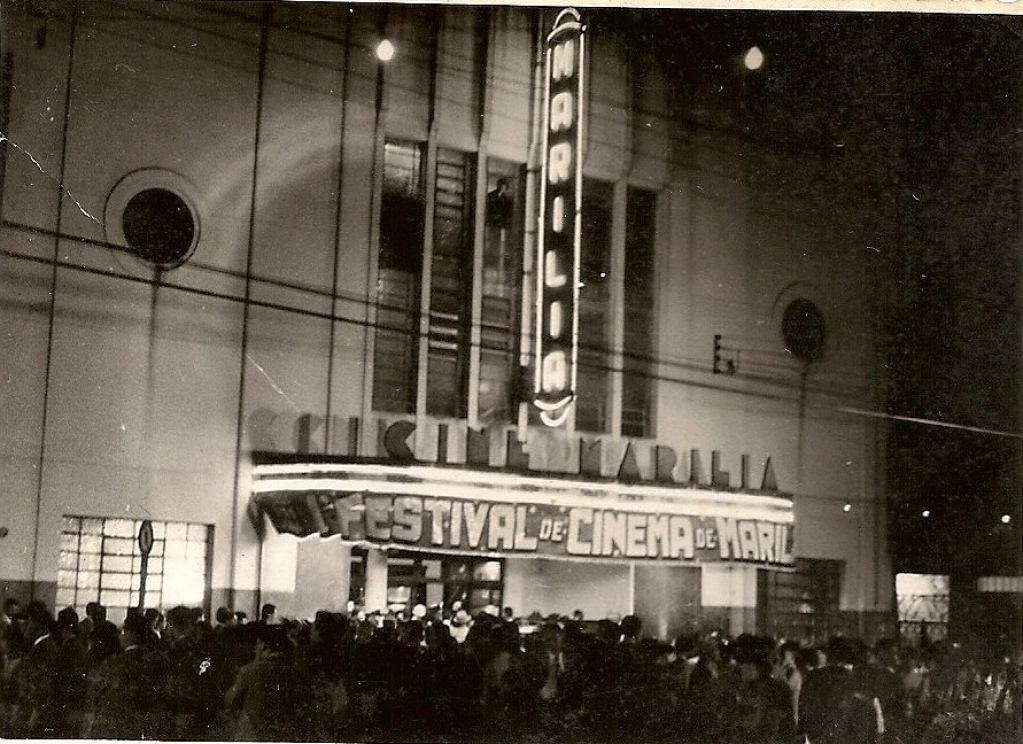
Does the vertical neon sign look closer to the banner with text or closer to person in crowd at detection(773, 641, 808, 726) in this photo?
the banner with text

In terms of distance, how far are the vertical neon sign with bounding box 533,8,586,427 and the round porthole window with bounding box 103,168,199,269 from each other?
4.67 metres

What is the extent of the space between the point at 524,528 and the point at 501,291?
3694 millimetres

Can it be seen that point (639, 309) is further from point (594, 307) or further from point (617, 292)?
point (594, 307)

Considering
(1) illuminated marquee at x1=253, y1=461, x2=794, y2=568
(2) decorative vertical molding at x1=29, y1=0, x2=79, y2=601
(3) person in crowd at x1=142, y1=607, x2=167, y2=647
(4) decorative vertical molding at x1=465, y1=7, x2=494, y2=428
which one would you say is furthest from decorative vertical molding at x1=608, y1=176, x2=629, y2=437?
(2) decorative vertical molding at x1=29, y1=0, x2=79, y2=601

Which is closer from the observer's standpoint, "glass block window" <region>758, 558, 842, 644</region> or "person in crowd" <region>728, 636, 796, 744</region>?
"person in crowd" <region>728, 636, 796, 744</region>

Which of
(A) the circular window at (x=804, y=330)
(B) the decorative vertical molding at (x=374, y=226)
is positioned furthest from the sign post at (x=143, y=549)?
(A) the circular window at (x=804, y=330)

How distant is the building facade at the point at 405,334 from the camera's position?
43.6 feet

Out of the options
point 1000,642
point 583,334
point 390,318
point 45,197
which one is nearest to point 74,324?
point 45,197

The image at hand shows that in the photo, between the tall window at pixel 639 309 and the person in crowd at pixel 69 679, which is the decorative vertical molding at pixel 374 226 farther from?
the person in crowd at pixel 69 679

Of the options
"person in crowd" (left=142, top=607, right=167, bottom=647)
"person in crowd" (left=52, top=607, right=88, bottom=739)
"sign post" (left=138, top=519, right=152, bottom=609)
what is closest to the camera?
"person in crowd" (left=52, top=607, right=88, bottom=739)

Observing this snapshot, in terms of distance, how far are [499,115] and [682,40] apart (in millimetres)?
3365

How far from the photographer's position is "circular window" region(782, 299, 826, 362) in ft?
58.6

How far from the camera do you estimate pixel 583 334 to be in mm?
16953

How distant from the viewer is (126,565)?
13.4 m
